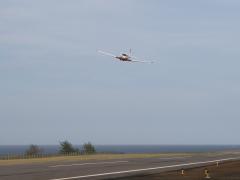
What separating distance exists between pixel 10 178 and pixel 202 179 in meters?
12.5

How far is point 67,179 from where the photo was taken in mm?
34812

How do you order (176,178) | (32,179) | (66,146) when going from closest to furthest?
(32,179)
(176,178)
(66,146)

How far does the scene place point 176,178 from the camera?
122ft

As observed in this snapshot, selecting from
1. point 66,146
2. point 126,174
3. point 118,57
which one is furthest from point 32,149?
point 126,174

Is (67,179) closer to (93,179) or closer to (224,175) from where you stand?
(93,179)

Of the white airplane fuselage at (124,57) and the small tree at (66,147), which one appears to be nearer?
the white airplane fuselage at (124,57)

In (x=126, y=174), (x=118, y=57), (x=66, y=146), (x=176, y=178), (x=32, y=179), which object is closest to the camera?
(x=32, y=179)

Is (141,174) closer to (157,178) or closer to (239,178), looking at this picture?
(157,178)

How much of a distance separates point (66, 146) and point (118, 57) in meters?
85.4

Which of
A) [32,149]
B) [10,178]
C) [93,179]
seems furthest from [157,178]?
[32,149]

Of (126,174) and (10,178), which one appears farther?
(126,174)

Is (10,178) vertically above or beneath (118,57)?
beneath

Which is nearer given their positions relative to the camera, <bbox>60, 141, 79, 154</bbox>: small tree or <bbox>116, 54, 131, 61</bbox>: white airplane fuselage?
<bbox>116, 54, 131, 61</bbox>: white airplane fuselage

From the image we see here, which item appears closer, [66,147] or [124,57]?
[124,57]
